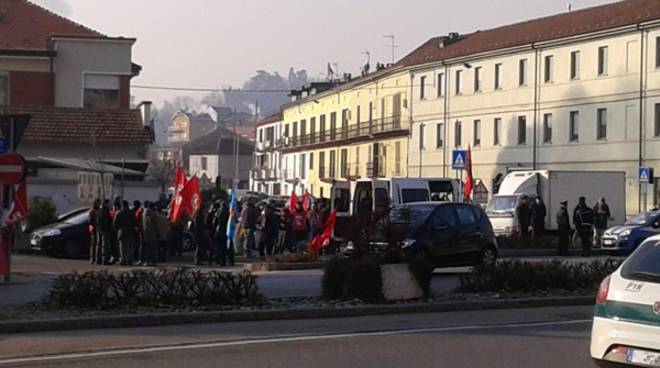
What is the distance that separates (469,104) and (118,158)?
3280 cm

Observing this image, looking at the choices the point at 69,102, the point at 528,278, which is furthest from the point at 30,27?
the point at 528,278

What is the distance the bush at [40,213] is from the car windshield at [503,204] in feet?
51.6

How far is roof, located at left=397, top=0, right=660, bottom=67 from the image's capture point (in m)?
60.7

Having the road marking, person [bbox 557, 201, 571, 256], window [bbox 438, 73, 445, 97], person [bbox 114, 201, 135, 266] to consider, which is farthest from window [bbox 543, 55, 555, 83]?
the road marking

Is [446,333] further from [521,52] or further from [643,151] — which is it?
[521,52]

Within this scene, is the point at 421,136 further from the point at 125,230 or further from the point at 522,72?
the point at 125,230

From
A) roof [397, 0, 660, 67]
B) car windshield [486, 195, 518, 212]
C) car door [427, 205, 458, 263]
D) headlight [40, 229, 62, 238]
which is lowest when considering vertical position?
headlight [40, 229, 62, 238]

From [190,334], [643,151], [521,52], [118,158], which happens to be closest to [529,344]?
[190,334]

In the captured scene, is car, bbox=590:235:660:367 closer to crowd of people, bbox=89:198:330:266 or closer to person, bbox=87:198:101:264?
crowd of people, bbox=89:198:330:266

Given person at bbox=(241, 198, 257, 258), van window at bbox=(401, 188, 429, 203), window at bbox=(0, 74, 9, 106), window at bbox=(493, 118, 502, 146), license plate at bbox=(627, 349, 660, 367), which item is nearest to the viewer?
license plate at bbox=(627, 349, 660, 367)

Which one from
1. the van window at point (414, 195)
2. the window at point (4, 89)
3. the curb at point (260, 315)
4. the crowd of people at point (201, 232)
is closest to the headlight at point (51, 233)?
the crowd of people at point (201, 232)

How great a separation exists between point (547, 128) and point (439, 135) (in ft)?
36.1

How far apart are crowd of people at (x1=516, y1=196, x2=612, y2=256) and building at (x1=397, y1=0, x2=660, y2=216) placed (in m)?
18.9

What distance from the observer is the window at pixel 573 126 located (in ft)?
208
